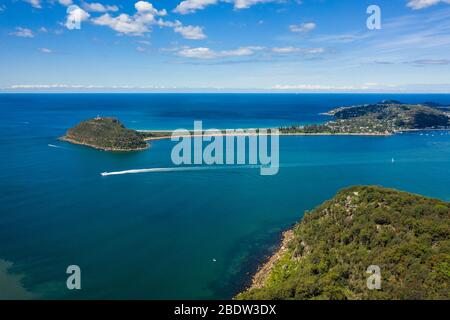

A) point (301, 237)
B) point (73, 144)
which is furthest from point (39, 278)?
point (73, 144)

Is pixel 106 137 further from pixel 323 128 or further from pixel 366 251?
pixel 366 251

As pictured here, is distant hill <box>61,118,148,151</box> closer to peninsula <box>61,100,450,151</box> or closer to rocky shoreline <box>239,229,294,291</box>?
peninsula <box>61,100,450,151</box>

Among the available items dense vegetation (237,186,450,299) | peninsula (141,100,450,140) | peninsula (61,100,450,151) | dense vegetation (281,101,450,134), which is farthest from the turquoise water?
dense vegetation (281,101,450,134)

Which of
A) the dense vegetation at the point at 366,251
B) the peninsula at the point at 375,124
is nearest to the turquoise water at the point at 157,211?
the dense vegetation at the point at 366,251

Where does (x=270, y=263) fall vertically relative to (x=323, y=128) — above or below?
below

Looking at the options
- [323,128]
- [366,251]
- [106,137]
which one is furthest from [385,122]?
[366,251]
